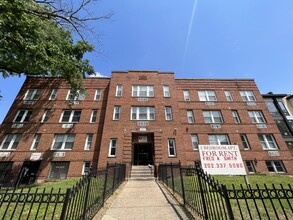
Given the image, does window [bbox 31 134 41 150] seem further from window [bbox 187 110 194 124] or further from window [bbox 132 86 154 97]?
window [bbox 187 110 194 124]

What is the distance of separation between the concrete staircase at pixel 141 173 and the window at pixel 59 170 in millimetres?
6779

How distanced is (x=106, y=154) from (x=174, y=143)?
7.04 m

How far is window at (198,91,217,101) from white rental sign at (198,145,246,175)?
13158 mm

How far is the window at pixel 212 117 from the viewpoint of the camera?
18.2m

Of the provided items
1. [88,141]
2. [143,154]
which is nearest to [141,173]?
[143,154]

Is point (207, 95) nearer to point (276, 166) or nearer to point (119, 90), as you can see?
point (276, 166)

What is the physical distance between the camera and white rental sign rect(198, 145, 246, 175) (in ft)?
22.6

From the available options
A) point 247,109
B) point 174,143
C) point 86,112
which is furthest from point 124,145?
point 247,109

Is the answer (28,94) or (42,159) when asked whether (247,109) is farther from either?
(28,94)

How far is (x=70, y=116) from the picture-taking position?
1747cm

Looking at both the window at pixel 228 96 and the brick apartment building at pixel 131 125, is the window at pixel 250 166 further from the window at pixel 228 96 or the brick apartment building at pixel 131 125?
the window at pixel 228 96

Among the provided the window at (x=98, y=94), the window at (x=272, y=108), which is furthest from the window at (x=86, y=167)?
the window at (x=272, y=108)

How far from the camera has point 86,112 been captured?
17.8 m

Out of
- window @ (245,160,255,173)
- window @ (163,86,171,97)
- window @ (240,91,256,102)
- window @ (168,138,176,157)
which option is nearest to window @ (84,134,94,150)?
window @ (168,138,176,157)
